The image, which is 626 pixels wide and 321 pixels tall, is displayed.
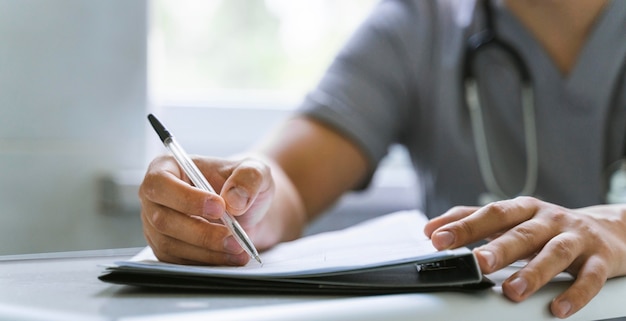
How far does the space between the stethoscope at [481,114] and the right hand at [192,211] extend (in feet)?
1.62

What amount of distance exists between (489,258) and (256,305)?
0.17 m

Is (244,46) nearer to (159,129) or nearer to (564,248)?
(159,129)

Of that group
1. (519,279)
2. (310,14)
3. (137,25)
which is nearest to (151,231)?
(519,279)

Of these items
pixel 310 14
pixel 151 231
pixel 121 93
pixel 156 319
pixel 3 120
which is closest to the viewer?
pixel 156 319

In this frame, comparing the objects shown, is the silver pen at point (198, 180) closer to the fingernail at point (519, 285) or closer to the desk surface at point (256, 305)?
the desk surface at point (256, 305)

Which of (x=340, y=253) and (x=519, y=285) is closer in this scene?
(x=519, y=285)

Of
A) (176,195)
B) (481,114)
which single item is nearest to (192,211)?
(176,195)

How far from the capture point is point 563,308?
0.47m

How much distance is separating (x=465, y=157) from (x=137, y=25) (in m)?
0.52

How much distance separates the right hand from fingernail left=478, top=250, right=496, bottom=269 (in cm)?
19

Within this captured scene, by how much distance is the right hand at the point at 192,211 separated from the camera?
1.87 ft

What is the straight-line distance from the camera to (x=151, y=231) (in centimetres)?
63

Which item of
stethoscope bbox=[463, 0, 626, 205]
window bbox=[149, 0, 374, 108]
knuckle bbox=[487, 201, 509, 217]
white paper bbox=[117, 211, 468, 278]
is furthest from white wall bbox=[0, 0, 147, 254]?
knuckle bbox=[487, 201, 509, 217]

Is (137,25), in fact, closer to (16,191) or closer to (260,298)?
(16,191)
